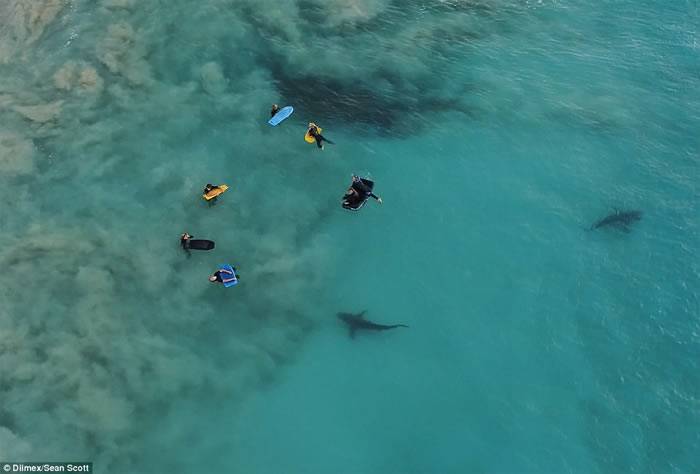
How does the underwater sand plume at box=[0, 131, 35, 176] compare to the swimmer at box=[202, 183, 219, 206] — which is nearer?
the swimmer at box=[202, 183, 219, 206]

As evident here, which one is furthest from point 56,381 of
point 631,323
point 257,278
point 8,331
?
point 631,323

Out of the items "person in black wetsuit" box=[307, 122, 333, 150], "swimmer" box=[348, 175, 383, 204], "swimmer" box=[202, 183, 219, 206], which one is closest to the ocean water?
"swimmer" box=[202, 183, 219, 206]

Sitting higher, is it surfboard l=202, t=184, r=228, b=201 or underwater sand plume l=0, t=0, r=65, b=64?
underwater sand plume l=0, t=0, r=65, b=64

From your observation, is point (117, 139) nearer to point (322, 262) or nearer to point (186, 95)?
point (186, 95)

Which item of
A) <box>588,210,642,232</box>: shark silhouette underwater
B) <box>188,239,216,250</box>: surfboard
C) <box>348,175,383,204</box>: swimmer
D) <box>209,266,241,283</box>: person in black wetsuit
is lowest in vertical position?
<box>209,266,241,283</box>: person in black wetsuit

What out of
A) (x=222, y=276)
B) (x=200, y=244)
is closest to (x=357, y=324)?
(x=222, y=276)

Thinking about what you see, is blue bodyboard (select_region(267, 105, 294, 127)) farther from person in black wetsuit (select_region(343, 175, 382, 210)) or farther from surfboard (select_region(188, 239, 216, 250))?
surfboard (select_region(188, 239, 216, 250))

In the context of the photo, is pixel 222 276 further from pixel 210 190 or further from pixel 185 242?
pixel 210 190
